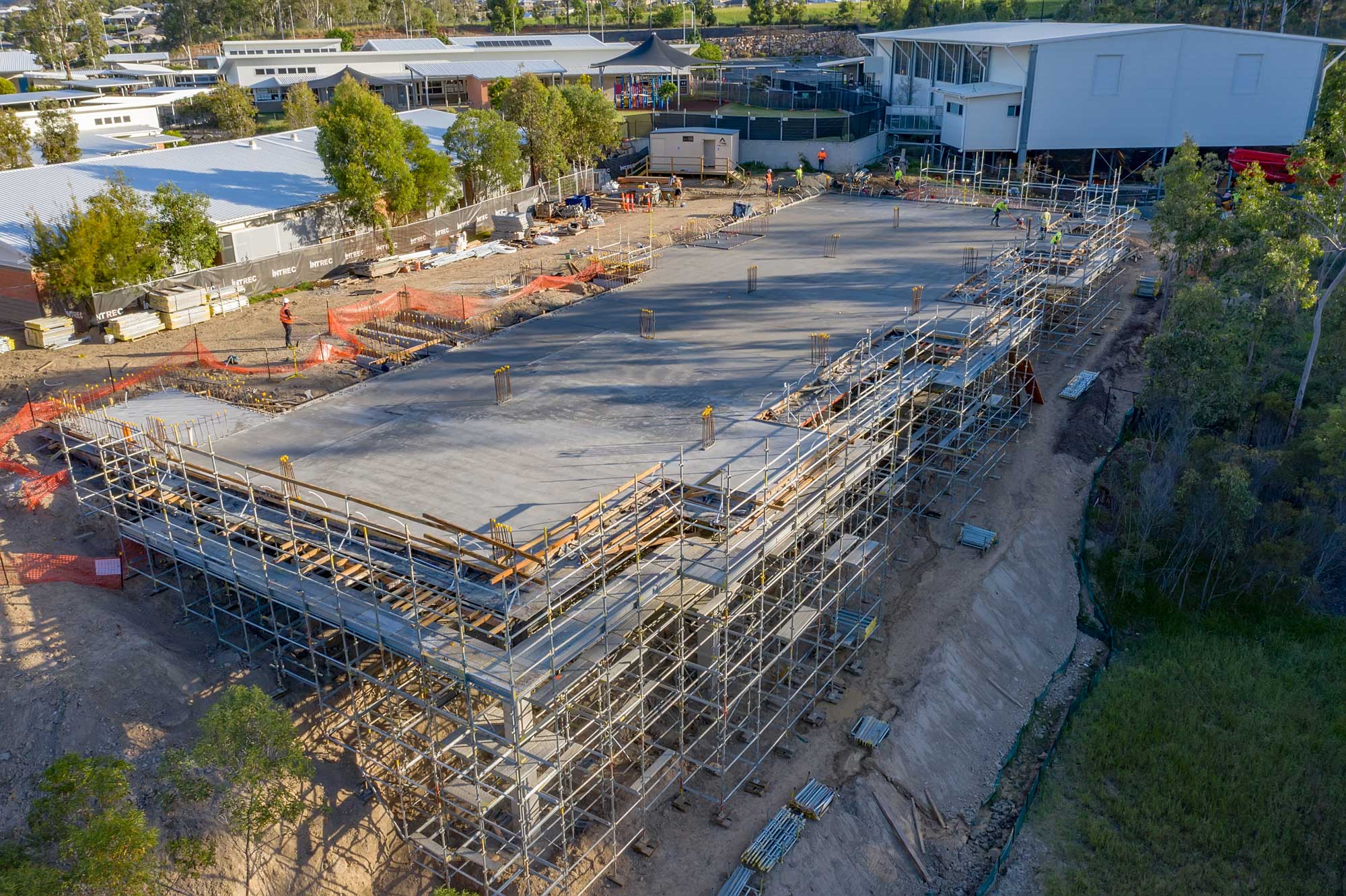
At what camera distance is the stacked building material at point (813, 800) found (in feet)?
60.4

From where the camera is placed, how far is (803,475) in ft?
66.8

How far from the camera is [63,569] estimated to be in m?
20.3

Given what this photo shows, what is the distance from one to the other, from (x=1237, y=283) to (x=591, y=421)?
21207 mm

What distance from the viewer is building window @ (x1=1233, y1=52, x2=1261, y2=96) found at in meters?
53.2

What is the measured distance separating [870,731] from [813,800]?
2265 mm

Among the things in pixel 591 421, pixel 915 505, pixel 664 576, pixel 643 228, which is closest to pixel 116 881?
pixel 664 576

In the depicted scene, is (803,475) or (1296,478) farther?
(1296,478)

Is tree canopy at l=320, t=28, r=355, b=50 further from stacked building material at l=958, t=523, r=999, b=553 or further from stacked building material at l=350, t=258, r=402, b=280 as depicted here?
A: stacked building material at l=958, t=523, r=999, b=553

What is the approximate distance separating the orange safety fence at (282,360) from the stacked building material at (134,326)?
1.70m

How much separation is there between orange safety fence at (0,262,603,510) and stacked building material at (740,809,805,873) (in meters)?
17.2

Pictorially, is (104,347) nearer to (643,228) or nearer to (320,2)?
(643,228)

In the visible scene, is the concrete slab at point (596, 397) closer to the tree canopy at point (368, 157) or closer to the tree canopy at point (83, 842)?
the tree canopy at point (83, 842)

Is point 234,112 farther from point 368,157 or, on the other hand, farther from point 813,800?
point 813,800

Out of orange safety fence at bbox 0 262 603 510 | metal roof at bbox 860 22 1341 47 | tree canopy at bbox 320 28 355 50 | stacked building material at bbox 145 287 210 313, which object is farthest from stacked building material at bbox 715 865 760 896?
tree canopy at bbox 320 28 355 50
